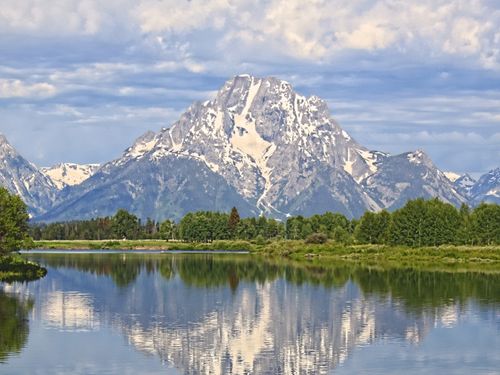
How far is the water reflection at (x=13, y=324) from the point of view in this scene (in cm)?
6746

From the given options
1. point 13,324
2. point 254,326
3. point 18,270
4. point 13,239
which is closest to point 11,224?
point 13,239

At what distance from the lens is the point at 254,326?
8275 centimetres

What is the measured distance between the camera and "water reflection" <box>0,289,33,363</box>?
6746cm

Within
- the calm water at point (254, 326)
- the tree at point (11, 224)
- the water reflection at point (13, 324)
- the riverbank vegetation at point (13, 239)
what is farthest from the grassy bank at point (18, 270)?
the water reflection at point (13, 324)

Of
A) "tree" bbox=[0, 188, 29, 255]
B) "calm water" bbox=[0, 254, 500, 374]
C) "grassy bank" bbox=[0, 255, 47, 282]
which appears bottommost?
"calm water" bbox=[0, 254, 500, 374]

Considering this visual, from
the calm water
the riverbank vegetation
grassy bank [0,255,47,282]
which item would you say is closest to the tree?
the riverbank vegetation

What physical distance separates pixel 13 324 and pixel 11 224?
174 feet

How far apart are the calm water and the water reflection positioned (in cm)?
11

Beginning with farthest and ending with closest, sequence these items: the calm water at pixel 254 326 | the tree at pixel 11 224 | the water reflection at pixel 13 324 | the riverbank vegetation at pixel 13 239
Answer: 1. the riverbank vegetation at pixel 13 239
2. the tree at pixel 11 224
3. the water reflection at pixel 13 324
4. the calm water at pixel 254 326

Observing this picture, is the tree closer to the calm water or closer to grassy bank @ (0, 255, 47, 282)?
grassy bank @ (0, 255, 47, 282)

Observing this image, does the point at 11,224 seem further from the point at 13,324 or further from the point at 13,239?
the point at 13,324

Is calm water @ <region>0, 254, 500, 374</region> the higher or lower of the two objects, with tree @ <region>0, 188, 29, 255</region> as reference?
lower

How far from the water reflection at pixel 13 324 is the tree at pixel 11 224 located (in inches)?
860

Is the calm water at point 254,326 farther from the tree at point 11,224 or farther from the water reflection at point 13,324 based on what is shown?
the tree at point 11,224
